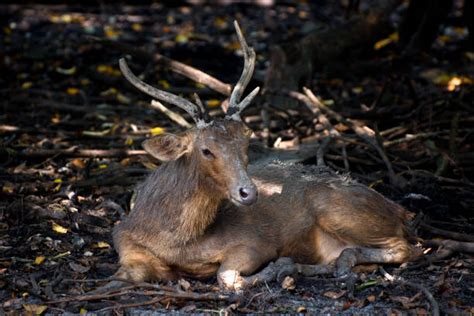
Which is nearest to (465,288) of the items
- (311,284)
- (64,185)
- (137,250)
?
(311,284)

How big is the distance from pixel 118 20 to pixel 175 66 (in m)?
5.52

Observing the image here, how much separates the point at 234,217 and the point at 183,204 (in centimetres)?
52

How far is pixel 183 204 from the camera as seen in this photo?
6.39 m

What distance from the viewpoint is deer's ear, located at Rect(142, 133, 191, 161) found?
6297 mm

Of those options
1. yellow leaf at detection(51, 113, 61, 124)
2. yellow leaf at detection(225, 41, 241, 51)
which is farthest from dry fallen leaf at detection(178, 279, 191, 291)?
yellow leaf at detection(225, 41, 241, 51)

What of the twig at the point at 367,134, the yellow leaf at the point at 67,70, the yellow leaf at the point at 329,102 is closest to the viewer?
the twig at the point at 367,134

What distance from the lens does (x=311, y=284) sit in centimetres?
634

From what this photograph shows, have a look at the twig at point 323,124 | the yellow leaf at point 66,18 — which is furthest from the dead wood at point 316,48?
the yellow leaf at point 66,18

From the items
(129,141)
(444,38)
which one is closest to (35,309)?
(129,141)

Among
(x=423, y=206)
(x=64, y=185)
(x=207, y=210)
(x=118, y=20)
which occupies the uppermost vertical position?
(x=207, y=210)

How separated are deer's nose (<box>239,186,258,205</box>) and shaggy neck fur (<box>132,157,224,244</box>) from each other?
1.19 ft

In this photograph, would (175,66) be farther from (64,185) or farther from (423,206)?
(423,206)

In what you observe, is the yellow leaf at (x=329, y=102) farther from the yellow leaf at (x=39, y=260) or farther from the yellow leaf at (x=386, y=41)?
the yellow leaf at (x=39, y=260)

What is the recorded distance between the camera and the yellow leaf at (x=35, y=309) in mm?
5676
